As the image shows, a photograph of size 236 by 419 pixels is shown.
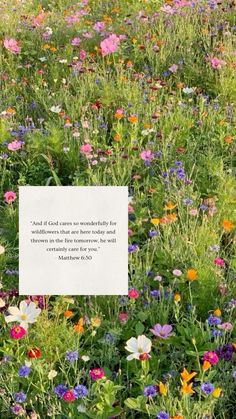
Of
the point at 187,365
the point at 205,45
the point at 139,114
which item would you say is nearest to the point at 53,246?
the point at 187,365

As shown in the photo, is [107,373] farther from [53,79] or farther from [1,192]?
[53,79]

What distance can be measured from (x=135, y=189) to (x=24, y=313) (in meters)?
1.27

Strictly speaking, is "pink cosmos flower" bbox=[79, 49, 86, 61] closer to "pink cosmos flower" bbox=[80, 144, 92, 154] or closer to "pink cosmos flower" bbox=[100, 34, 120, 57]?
"pink cosmos flower" bbox=[100, 34, 120, 57]

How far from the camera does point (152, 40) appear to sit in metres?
4.95

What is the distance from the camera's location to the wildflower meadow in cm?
223

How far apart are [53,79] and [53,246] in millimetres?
2844

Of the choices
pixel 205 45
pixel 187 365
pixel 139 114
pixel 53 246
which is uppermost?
pixel 205 45

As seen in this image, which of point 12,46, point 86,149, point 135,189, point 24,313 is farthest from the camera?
point 12,46

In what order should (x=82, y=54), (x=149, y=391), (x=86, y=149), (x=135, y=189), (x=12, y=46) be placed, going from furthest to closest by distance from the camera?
(x=12, y=46) → (x=82, y=54) → (x=86, y=149) → (x=135, y=189) → (x=149, y=391)

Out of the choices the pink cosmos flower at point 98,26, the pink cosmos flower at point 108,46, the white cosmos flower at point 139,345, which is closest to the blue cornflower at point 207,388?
the white cosmos flower at point 139,345

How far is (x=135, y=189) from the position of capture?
3.41 metres

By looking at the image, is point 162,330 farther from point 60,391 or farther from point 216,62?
point 216,62

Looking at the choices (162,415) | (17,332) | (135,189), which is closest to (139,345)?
(162,415)

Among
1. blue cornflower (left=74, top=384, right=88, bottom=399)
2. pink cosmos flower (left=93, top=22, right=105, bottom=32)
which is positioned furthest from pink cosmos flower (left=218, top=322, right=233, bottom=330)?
pink cosmos flower (left=93, top=22, right=105, bottom=32)
